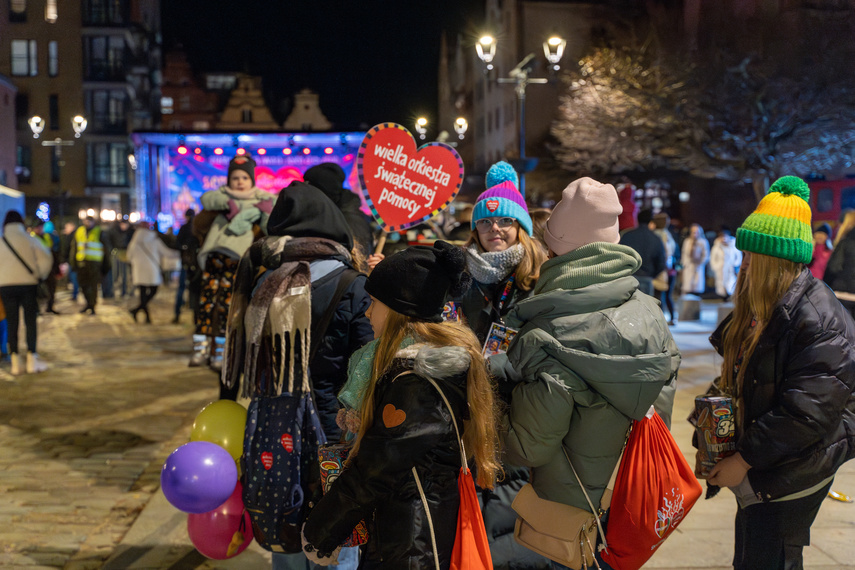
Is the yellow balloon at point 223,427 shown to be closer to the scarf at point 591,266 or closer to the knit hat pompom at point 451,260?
the knit hat pompom at point 451,260

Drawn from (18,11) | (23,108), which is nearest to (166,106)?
(23,108)

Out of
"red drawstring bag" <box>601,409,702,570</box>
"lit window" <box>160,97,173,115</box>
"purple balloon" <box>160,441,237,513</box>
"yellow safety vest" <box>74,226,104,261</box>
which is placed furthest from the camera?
"lit window" <box>160,97,173,115</box>

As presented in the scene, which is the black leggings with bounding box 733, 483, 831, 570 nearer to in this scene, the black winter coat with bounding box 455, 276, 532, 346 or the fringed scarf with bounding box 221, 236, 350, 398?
the black winter coat with bounding box 455, 276, 532, 346

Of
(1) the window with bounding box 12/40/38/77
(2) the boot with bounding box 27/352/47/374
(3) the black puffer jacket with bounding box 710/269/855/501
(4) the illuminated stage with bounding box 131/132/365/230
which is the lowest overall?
(2) the boot with bounding box 27/352/47/374

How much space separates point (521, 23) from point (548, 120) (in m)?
6.12

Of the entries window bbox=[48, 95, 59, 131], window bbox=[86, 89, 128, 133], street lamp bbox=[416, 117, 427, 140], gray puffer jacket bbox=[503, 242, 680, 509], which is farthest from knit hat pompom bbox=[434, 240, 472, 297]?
window bbox=[48, 95, 59, 131]

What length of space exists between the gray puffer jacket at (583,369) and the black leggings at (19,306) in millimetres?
8454

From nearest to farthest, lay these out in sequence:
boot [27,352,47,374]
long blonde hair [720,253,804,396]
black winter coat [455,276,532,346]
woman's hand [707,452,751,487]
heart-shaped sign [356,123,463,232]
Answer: woman's hand [707,452,751,487]
long blonde hair [720,253,804,396]
black winter coat [455,276,532,346]
heart-shaped sign [356,123,463,232]
boot [27,352,47,374]

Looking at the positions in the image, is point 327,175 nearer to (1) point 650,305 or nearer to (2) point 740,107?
(1) point 650,305

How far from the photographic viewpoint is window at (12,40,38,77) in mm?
47188

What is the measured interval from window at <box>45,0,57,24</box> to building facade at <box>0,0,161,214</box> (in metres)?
0.06

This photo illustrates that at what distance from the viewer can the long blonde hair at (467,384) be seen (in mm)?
2242

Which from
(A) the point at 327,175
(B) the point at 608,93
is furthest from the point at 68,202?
(A) the point at 327,175

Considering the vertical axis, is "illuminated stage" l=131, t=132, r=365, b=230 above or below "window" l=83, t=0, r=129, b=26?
below
